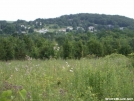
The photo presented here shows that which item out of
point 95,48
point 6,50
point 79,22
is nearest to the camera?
point 6,50

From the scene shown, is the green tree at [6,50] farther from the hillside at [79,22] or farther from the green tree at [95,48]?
the hillside at [79,22]

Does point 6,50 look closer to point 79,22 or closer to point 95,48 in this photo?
point 95,48

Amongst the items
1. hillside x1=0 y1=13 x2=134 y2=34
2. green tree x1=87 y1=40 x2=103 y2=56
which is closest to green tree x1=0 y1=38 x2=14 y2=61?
green tree x1=87 y1=40 x2=103 y2=56

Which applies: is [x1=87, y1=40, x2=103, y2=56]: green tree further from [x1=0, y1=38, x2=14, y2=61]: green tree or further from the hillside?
the hillside

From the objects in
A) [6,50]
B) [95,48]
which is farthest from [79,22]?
[6,50]

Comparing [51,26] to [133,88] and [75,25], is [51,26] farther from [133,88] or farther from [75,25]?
[133,88]

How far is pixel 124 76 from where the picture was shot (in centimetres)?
419

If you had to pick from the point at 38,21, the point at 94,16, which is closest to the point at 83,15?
the point at 94,16

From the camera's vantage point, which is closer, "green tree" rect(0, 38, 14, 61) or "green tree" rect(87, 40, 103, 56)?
"green tree" rect(0, 38, 14, 61)

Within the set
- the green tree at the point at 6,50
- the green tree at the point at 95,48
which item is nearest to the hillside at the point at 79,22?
the green tree at the point at 95,48

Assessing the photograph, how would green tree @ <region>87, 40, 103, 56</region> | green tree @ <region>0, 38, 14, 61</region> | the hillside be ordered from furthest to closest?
the hillside, green tree @ <region>87, 40, 103, 56</region>, green tree @ <region>0, 38, 14, 61</region>

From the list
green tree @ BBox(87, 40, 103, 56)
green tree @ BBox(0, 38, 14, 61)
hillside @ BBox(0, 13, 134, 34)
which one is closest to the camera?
green tree @ BBox(0, 38, 14, 61)

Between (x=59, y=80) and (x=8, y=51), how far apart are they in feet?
67.4

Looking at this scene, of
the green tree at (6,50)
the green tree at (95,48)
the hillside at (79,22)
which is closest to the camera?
the green tree at (6,50)
